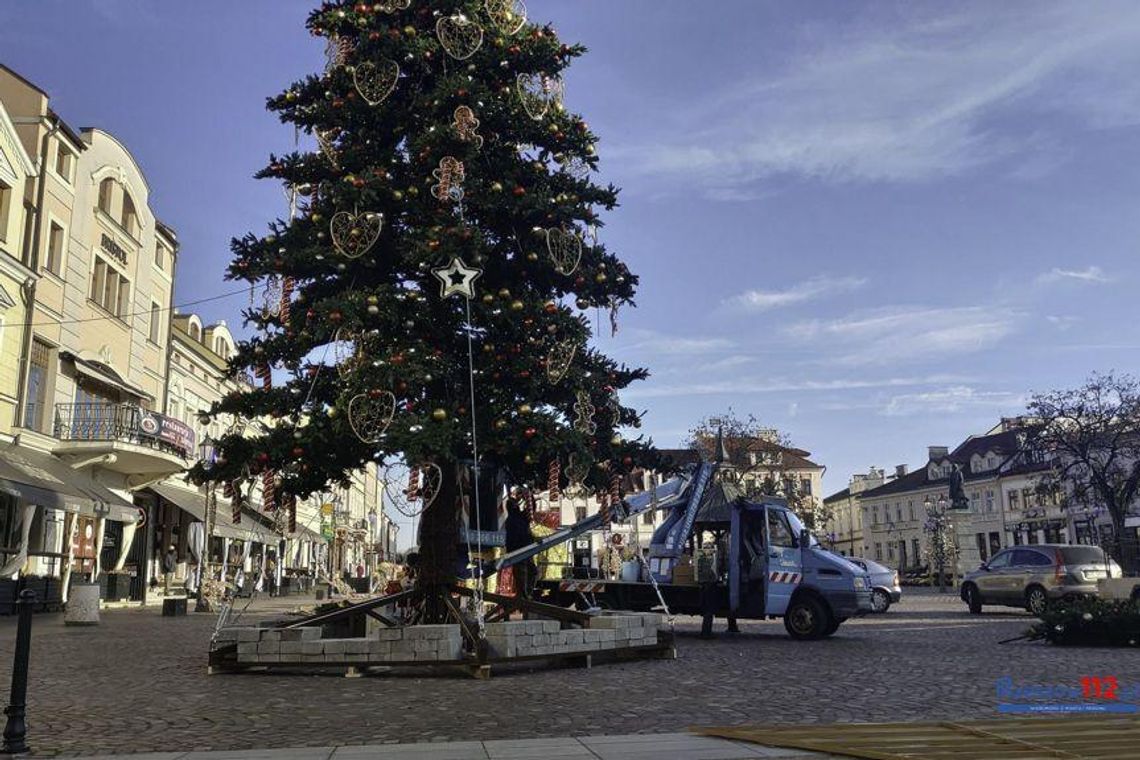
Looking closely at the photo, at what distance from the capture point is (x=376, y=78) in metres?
13.6

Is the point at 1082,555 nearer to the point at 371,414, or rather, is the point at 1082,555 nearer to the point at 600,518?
the point at 600,518

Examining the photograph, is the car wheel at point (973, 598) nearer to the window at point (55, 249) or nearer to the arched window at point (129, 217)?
the window at point (55, 249)

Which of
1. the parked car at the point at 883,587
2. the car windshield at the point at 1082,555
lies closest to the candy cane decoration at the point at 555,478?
the parked car at the point at 883,587

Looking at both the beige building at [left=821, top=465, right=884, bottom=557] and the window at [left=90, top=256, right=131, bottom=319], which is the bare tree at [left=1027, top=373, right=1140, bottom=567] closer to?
the window at [left=90, top=256, right=131, bottom=319]

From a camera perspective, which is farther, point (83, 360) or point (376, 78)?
point (83, 360)

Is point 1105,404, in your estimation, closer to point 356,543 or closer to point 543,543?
point 543,543

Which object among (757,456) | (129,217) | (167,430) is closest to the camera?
(167,430)

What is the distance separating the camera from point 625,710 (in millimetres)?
8500

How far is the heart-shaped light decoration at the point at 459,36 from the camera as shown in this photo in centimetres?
1349

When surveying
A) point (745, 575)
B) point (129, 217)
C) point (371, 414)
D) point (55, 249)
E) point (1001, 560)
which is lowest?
point (745, 575)

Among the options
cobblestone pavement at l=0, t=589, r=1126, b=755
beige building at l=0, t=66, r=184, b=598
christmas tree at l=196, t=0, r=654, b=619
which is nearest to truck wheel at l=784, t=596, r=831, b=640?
cobblestone pavement at l=0, t=589, r=1126, b=755

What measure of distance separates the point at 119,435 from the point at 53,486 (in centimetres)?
457

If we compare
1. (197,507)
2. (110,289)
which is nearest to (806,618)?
(110,289)

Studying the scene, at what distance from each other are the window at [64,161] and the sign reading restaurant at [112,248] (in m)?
2.27
